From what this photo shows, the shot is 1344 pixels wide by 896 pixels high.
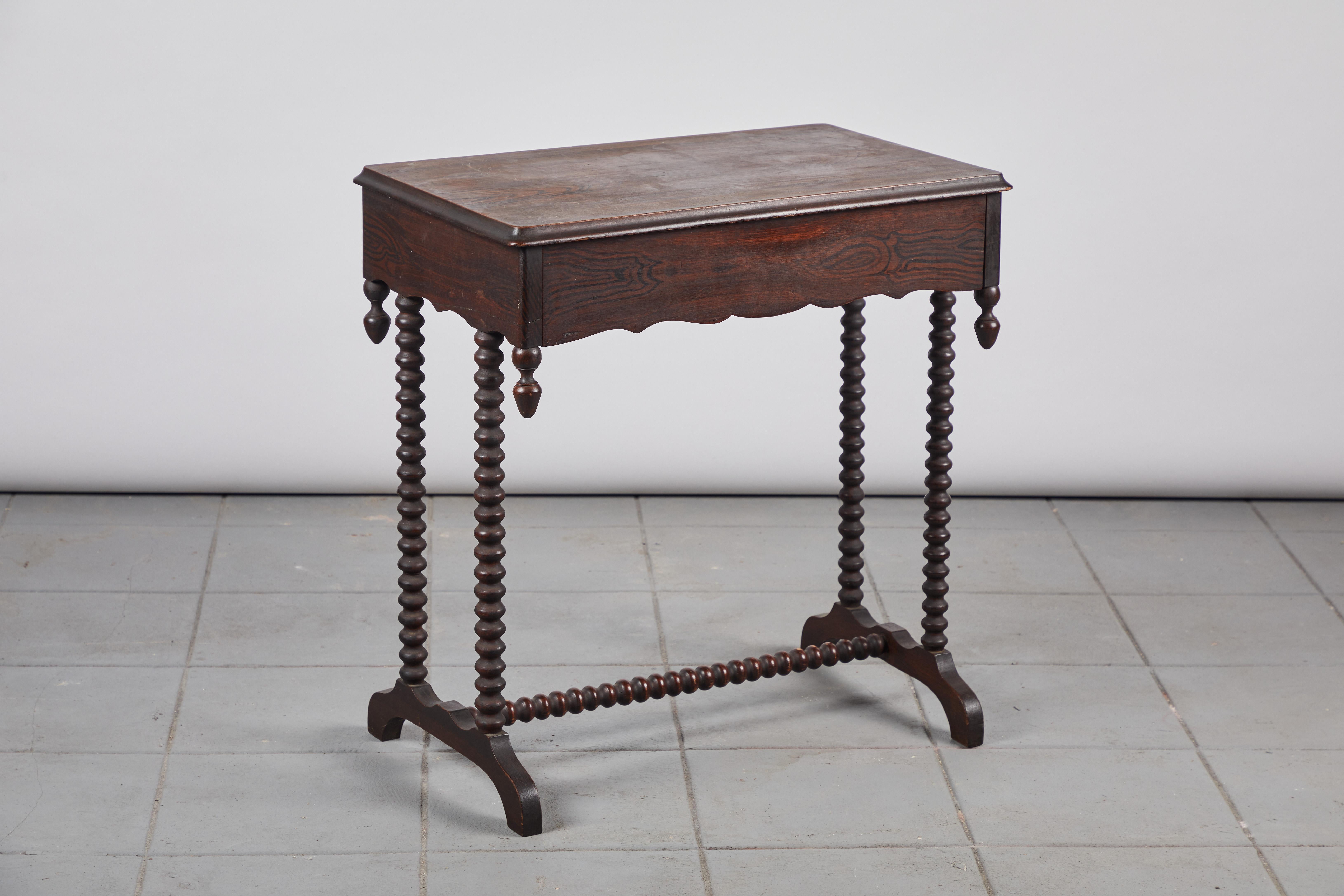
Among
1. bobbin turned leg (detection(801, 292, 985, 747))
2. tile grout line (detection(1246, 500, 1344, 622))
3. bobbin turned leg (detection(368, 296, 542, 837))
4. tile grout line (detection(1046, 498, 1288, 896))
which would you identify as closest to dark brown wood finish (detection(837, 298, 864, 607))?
bobbin turned leg (detection(801, 292, 985, 747))

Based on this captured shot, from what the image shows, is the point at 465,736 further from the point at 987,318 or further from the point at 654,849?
the point at 987,318

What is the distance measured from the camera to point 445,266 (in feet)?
10.1

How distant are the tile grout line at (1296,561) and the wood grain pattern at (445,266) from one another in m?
2.52

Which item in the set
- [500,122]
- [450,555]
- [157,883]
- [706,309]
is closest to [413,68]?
[500,122]

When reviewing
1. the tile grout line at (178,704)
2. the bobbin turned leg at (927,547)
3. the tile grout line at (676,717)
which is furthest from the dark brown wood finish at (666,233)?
the tile grout line at (178,704)

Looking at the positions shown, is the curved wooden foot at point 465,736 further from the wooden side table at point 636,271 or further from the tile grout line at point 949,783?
the tile grout line at point 949,783

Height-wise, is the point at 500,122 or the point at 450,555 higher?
the point at 500,122

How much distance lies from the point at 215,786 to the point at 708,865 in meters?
1.01

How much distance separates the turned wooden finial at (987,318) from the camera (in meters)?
3.40

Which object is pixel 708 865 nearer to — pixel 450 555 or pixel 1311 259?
Answer: pixel 450 555

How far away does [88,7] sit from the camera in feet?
15.1

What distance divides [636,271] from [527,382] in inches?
11.3

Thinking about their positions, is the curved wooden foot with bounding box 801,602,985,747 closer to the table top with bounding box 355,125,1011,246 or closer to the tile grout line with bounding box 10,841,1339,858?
the tile grout line with bounding box 10,841,1339,858

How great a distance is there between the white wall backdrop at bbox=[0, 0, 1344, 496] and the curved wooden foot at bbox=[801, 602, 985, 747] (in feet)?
3.76
